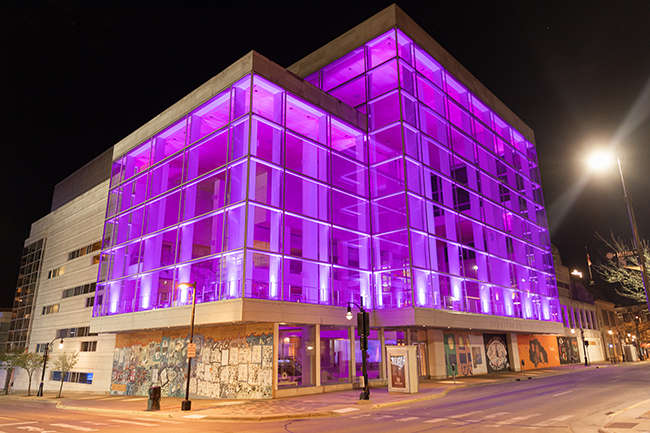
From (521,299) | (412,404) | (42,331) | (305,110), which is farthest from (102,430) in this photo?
(42,331)

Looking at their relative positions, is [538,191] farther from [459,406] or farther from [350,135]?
[459,406]

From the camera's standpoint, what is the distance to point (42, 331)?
5675cm

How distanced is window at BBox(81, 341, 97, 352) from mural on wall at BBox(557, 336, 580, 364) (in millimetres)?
59597

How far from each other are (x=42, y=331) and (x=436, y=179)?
Result: 54.4 m

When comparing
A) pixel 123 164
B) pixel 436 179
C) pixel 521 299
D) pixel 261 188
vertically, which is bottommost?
pixel 521 299

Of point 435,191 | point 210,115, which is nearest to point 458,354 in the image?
point 435,191

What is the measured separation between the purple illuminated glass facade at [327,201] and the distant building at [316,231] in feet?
0.51

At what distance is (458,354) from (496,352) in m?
8.09

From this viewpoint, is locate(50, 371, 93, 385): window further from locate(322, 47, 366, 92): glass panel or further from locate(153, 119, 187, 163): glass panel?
locate(322, 47, 366, 92): glass panel

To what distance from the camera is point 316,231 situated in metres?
30.5

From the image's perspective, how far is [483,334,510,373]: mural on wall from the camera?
1727 inches

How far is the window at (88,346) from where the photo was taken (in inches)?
1807

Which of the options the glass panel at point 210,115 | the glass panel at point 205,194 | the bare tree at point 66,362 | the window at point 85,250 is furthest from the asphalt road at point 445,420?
the window at point 85,250

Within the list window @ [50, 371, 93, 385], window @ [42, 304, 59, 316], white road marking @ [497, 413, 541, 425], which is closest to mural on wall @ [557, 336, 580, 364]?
white road marking @ [497, 413, 541, 425]
